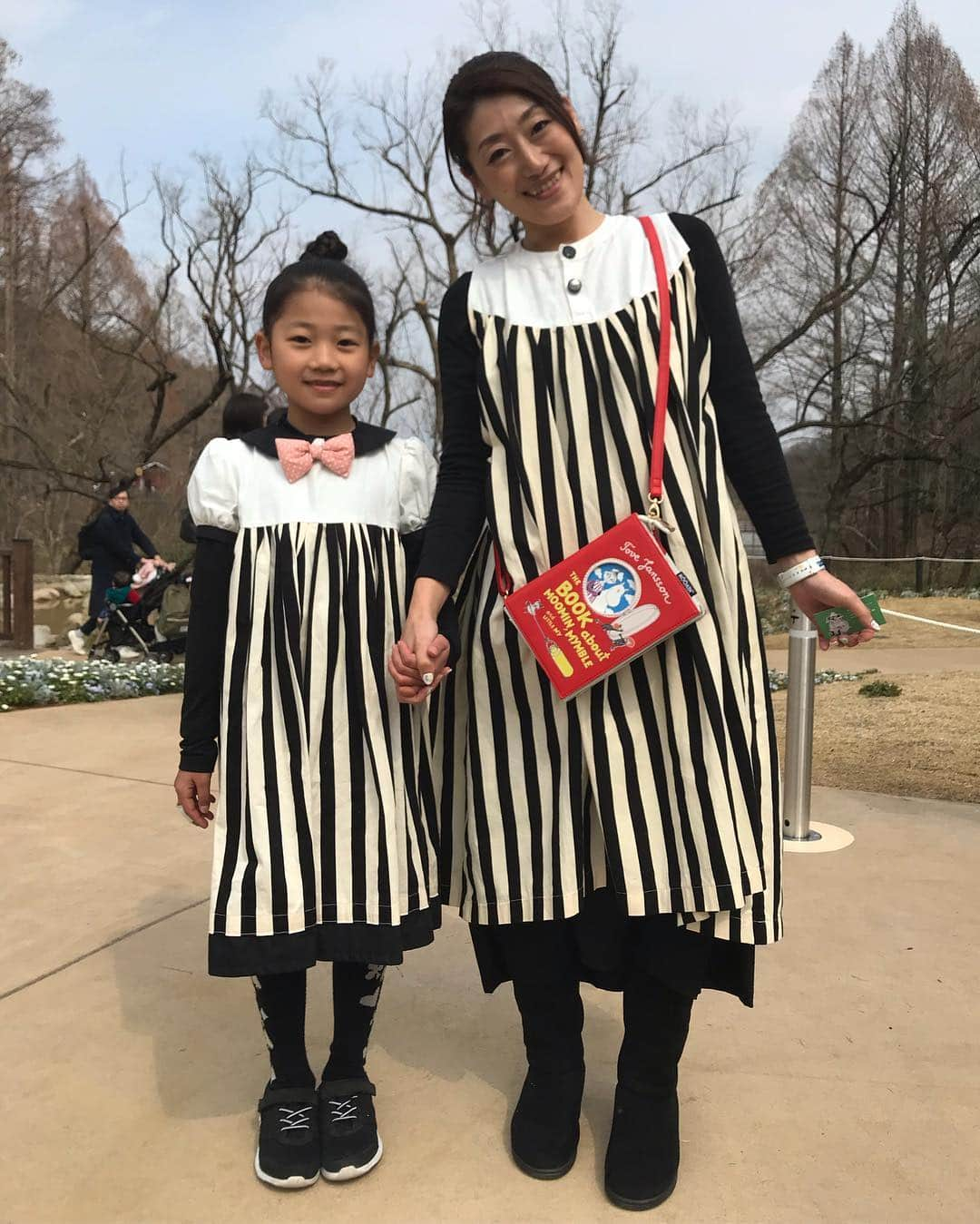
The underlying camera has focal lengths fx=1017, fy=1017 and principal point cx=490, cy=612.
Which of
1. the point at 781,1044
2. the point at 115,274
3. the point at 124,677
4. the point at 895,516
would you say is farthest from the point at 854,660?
the point at 115,274

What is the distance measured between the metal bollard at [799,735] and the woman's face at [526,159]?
2191mm

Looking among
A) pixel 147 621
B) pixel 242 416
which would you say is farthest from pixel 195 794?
pixel 147 621

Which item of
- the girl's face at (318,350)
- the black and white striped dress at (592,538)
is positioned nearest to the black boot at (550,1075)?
the black and white striped dress at (592,538)

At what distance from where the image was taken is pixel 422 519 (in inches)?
70.7

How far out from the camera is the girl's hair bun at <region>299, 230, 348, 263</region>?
1930mm

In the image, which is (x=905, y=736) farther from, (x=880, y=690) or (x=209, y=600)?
(x=209, y=600)

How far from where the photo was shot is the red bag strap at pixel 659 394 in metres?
1.51

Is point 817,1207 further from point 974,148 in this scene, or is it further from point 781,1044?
point 974,148

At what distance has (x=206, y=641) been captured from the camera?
171 centimetres

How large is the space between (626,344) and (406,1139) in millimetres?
1394

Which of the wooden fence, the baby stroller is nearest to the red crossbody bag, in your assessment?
the baby stroller

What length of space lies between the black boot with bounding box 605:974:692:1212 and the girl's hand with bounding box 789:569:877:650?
0.65 meters

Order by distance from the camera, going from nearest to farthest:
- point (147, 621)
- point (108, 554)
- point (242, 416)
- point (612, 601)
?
point (612, 601) < point (242, 416) < point (147, 621) < point (108, 554)

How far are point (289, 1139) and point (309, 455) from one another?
1140 millimetres
